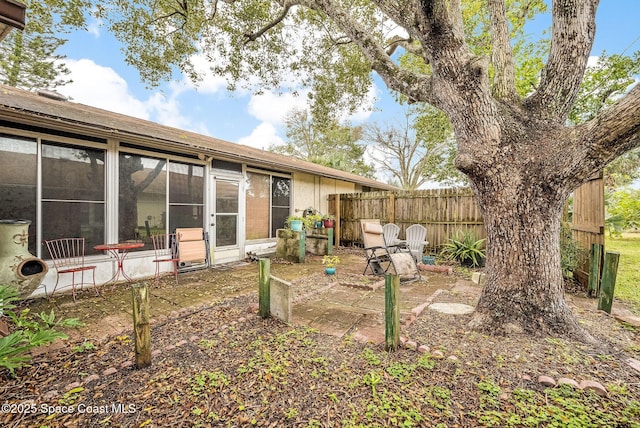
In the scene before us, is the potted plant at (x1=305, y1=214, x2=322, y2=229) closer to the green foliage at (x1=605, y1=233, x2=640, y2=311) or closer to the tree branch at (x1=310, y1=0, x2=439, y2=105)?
the tree branch at (x1=310, y1=0, x2=439, y2=105)

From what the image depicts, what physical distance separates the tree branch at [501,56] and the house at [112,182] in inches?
201

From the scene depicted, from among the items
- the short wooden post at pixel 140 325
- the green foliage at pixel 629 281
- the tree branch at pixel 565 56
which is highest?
the tree branch at pixel 565 56

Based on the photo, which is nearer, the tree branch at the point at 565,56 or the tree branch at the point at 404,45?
the tree branch at the point at 565,56

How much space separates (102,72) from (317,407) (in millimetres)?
15742

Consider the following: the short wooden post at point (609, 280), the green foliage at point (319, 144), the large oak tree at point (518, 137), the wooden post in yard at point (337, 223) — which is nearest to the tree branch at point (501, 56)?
the large oak tree at point (518, 137)

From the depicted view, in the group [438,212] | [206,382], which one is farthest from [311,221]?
[206,382]

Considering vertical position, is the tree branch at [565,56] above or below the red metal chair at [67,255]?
above

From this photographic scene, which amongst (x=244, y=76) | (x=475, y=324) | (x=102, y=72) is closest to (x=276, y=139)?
(x=102, y=72)

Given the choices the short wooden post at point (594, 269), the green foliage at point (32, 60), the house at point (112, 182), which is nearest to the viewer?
the house at point (112, 182)

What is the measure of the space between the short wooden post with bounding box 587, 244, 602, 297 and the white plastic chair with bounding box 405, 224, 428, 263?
2905 mm

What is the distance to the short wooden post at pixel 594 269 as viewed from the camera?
161 inches

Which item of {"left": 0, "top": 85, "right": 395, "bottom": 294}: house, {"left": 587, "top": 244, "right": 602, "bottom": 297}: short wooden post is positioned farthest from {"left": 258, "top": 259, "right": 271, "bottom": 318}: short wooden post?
{"left": 587, "top": 244, "right": 602, "bottom": 297}: short wooden post

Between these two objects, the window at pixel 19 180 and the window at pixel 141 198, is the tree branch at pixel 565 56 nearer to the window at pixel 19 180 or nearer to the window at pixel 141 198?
the window at pixel 141 198

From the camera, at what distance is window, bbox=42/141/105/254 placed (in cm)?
412
